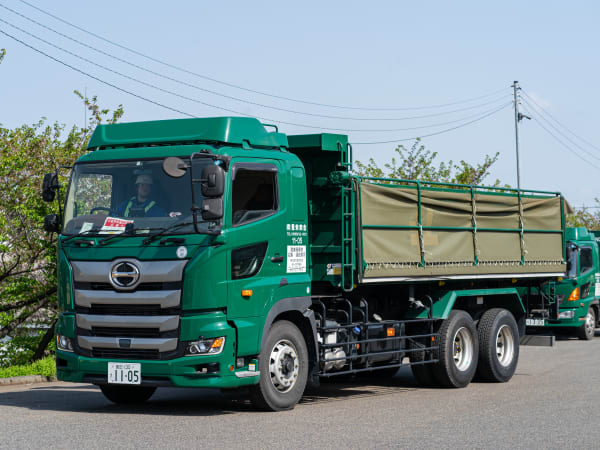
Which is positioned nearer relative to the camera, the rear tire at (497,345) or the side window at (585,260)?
the rear tire at (497,345)

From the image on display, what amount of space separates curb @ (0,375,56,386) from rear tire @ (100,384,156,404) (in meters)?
2.82

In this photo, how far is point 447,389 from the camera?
1358cm

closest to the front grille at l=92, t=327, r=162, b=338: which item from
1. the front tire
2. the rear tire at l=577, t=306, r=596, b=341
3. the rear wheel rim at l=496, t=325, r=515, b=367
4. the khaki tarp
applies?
the front tire

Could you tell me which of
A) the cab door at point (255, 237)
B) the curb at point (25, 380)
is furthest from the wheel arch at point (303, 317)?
the curb at point (25, 380)

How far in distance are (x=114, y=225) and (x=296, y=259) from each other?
2199 mm

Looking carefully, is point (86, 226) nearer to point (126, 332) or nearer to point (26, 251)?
point (126, 332)

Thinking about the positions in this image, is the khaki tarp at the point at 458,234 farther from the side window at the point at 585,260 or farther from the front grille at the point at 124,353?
the side window at the point at 585,260

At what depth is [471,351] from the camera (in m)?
14.1

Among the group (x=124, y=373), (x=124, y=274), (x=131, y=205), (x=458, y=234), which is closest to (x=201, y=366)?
(x=124, y=373)

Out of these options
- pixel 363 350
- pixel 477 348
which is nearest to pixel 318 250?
pixel 363 350

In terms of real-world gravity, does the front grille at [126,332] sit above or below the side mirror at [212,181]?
below

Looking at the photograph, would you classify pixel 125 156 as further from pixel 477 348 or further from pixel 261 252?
pixel 477 348

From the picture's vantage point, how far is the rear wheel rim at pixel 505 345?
1480cm

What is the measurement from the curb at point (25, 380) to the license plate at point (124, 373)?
170 inches
